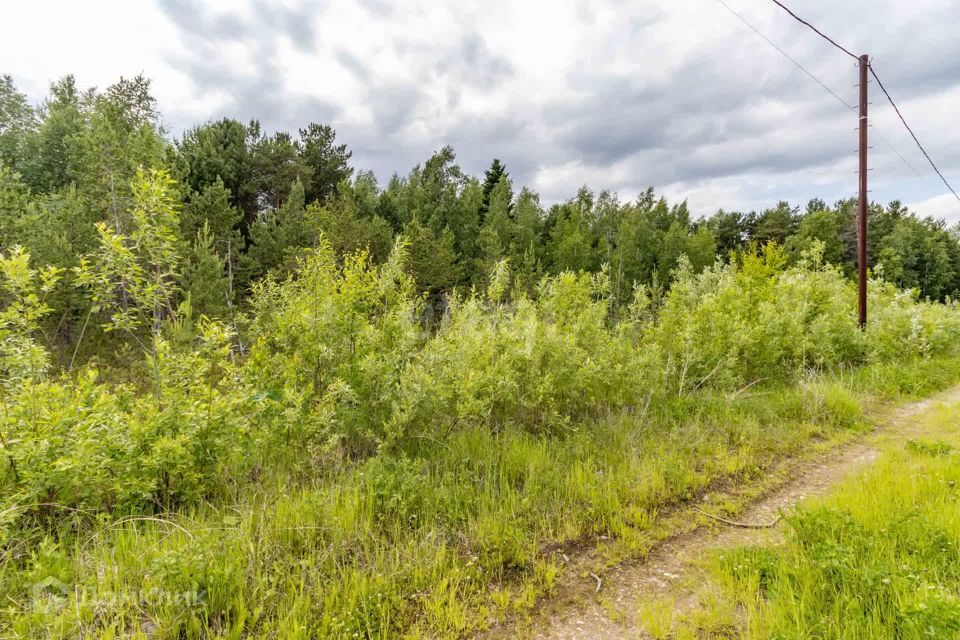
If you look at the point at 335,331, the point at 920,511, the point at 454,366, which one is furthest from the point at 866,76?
the point at 335,331

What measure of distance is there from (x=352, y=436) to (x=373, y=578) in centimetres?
198

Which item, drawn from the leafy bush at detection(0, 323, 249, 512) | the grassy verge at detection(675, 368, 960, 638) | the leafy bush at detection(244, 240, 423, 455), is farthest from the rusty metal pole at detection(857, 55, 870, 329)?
the leafy bush at detection(0, 323, 249, 512)

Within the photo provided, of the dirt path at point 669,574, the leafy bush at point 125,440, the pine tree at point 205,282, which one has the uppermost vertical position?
the pine tree at point 205,282

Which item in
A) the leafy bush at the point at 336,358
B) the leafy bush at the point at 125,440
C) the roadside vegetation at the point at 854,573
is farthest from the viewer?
the leafy bush at the point at 336,358

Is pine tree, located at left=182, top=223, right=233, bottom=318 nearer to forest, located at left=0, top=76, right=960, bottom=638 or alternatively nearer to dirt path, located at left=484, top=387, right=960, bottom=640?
forest, located at left=0, top=76, right=960, bottom=638

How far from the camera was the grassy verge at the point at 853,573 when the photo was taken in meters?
2.09

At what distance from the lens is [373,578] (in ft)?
8.29

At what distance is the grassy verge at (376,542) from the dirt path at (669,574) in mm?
200

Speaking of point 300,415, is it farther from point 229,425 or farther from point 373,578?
point 373,578

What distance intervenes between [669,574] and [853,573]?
103 cm

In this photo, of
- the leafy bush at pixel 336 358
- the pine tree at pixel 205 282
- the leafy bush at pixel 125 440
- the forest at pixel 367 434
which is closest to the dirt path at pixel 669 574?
the forest at pixel 367 434

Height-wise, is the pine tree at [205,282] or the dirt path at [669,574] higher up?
the pine tree at [205,282]

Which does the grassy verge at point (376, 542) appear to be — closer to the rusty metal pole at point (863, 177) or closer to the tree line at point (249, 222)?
the tree line at point (249, 222)

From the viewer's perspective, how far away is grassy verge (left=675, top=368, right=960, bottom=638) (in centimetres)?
209
